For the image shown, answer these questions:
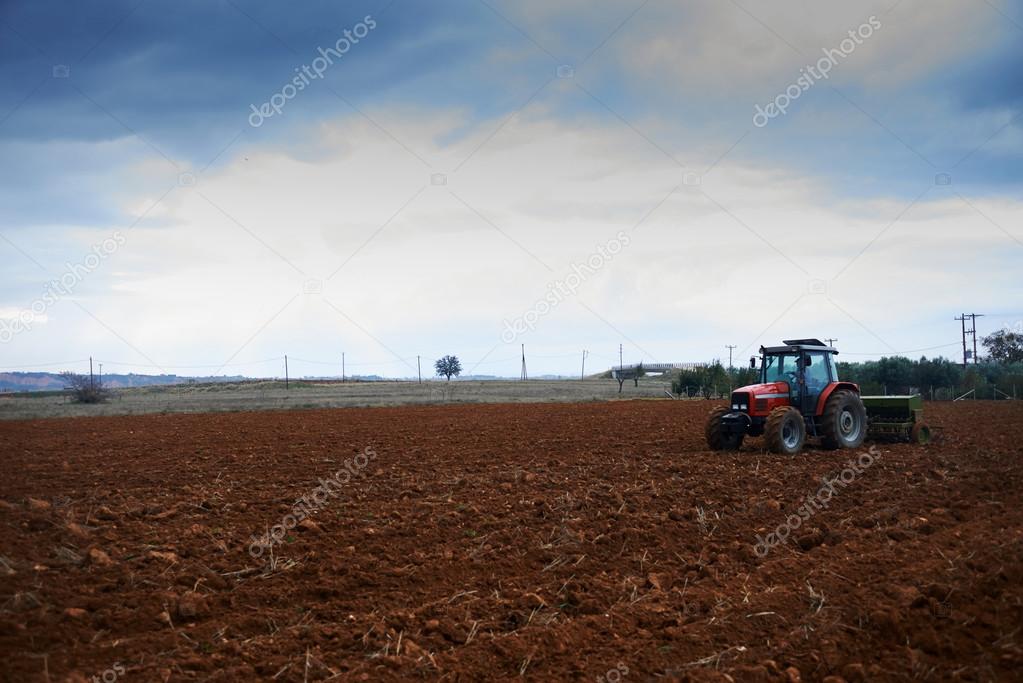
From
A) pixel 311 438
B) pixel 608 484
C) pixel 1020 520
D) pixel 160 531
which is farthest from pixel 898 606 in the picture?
pixel 311 438

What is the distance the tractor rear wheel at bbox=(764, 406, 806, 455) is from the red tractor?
20mm

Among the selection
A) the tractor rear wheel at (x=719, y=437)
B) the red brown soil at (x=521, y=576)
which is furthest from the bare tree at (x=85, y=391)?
the tractor rear wheel at (x=719, y=437)

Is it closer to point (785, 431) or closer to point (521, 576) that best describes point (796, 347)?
point (785, 431)

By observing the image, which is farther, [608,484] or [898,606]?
[608,484]

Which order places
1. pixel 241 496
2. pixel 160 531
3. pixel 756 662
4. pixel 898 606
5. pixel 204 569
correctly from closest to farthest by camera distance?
pixel 756 662, pixel 898 606, pixel 204 569, pixel 160 531, pixel 241 496

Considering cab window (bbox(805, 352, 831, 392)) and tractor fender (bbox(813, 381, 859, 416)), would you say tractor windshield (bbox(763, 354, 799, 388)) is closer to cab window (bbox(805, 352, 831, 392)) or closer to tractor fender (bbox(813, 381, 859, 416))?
cab window (bbox(805, 352, 831, 392))

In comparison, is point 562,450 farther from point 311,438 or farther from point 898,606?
point 898,606

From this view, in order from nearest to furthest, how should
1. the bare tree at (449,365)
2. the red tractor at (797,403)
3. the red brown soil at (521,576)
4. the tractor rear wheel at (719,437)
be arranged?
the red brown soil at (521,576), the red tractor at (797,403), the tractor rear wheel at (719,437), the bare tree at (449,365)

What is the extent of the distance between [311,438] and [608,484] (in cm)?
1131

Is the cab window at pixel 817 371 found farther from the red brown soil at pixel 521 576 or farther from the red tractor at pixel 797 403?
the red brown soil at pixel 521 576

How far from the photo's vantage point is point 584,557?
8391mm

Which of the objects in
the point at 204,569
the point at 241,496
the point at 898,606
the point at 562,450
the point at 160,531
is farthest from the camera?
the point at 562,450

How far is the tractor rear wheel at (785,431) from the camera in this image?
15.4 metres

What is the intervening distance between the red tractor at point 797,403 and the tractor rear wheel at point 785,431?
0.07 ft
